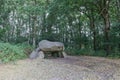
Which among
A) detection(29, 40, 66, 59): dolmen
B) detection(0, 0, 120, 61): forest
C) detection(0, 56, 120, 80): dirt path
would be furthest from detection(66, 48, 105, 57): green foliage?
detection(0, 56, 120, 80): dirt path

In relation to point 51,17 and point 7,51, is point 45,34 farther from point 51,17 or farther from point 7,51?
point 7,51

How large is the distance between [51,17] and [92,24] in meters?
3.96

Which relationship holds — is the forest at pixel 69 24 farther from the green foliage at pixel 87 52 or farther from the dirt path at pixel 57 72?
the dirt path at pixel 57 72

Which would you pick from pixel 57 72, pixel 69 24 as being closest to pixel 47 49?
pixel 57 72

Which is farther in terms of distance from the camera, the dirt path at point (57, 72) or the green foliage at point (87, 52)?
the green foliage at point (87, 52)

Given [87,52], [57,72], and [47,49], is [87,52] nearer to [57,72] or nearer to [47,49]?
[47,49]

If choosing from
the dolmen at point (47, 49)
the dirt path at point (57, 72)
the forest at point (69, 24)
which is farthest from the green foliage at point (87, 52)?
the dirt path at point (57, 72)

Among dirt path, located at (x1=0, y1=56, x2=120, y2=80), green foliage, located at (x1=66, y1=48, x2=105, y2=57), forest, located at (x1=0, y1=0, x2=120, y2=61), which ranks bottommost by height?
green foliage, located at (x1=66, y1=48, x2=105, y2=57)

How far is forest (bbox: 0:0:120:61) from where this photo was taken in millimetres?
14555

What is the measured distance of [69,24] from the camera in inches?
783

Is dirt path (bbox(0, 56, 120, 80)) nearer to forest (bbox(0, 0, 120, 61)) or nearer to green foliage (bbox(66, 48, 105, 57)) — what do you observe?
forest (bbox(0, 0, 120, 61))

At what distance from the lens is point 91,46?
60.6 ft

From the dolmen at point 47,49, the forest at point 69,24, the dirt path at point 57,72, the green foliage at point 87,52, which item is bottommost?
the green foliage at point 87,52

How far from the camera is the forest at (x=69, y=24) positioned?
1456 centimetres
